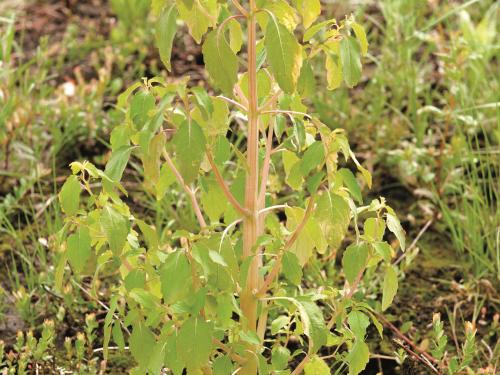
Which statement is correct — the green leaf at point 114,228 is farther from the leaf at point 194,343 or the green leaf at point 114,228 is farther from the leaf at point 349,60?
the leaf at point 349,60

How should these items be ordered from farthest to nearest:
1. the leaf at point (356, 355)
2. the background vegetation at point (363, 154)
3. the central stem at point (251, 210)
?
the background vegetation at point (363, 154), the leaf at point (356, 355), the central stem at point (251, 210)

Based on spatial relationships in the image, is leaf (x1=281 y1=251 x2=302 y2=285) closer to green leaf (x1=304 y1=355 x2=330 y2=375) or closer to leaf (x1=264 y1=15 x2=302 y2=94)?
green leaf (x1=304 y1=355 x2=330 y2=375)

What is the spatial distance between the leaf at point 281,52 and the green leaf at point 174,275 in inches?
16.4

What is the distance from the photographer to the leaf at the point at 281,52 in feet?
6.54

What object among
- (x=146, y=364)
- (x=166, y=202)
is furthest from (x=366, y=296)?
(x=146, y=364)

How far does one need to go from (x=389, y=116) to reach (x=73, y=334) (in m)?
1.72

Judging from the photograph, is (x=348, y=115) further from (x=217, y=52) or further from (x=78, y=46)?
(x=217, y=52)

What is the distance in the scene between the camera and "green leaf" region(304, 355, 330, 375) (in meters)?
2.34

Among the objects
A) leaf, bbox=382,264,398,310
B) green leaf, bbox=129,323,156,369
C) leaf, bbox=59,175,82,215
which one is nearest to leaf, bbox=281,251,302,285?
leaf, bbox=382,264,398,310

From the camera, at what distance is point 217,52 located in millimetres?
2020

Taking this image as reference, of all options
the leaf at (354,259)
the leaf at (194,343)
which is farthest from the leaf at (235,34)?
the leaf at (194,343)

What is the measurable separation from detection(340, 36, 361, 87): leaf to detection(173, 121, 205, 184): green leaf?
0.35m

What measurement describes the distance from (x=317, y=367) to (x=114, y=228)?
0.60 metres

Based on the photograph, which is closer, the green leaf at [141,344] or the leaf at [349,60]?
the leaf at [349,60]
